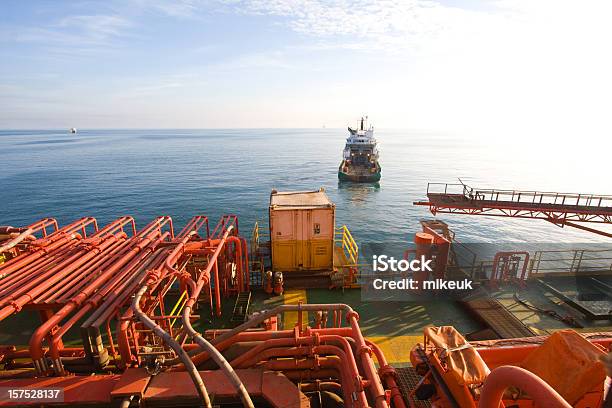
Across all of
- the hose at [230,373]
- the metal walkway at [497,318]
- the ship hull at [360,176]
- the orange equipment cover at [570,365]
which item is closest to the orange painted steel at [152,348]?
the hose at [230,373]

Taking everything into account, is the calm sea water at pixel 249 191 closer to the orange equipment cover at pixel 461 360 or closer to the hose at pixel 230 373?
the orange equipment cover at pixel 461 360

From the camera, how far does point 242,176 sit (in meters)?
69.4

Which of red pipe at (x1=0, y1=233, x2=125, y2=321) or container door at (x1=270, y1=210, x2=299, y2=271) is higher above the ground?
red pipe at (x1=0, y1=233, x2=125, y2=321)

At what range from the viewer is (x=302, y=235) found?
15.3 m

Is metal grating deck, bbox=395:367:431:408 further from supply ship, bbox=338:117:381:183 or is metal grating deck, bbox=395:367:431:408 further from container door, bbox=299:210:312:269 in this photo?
supply ship, bbox=338:117:381:183

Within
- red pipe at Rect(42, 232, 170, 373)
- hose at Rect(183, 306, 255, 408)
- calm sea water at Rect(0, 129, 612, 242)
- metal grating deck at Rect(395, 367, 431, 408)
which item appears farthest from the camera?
calm sea water at Rect(0, 129, 612, 242)

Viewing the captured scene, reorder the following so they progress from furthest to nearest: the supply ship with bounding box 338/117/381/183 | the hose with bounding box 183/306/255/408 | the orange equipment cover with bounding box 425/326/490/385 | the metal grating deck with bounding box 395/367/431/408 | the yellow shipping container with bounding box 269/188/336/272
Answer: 1. the supply ship with bounding box 338/117/381/183
2. the yellow shipping container with bounding box 269/188/336/272
3. the metal grating deck with bounding box 395/367/431/408
4. the orange equipment cover with bounding box 425/326/490/385
5. the hose with bounding box 183/306/255/408

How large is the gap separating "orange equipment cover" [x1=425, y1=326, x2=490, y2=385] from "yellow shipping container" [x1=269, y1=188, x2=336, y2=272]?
9.03 meters

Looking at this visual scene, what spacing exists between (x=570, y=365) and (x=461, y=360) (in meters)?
1.70

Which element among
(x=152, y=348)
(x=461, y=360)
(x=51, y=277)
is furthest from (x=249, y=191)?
(x=461, y=360)

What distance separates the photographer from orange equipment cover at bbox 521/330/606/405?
4.98 meters

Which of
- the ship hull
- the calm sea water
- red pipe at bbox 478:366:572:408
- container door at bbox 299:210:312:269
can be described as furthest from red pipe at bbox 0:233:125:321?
the ship hull

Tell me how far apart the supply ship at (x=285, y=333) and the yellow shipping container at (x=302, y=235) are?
70 mm

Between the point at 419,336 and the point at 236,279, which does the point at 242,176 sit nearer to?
the point at 236,279
